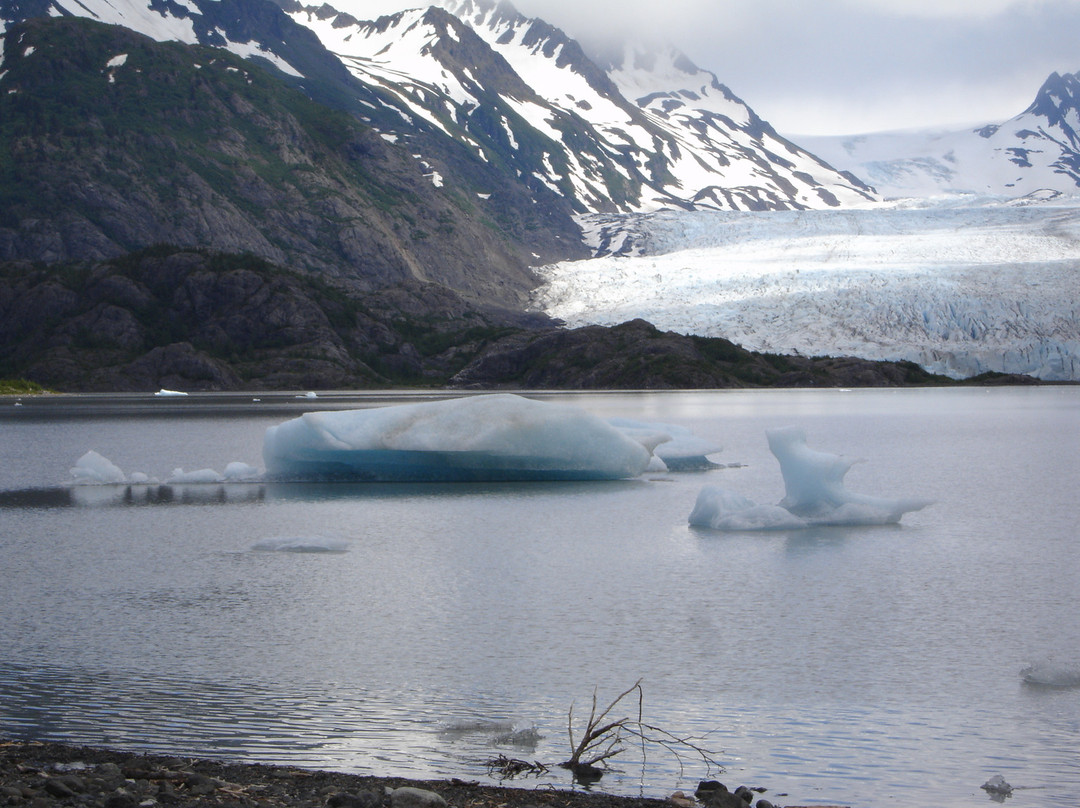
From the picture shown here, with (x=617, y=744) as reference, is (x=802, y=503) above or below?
above

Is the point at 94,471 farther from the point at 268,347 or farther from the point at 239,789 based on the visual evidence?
the point at 268,347

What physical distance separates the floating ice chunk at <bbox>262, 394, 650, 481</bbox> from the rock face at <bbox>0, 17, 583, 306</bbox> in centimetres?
8359

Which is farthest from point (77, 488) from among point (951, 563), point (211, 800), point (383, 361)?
point (383, 361)

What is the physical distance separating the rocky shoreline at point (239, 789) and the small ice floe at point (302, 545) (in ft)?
25.3

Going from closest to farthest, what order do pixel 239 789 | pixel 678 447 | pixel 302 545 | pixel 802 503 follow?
pixel 239 789, pixel 302 545, pixel 802 503, pixel 678 447

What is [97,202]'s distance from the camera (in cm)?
10162

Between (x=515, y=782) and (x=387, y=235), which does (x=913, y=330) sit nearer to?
(x=387, y=235)

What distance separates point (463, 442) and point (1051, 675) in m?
14.0

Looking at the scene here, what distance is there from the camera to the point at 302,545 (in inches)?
543

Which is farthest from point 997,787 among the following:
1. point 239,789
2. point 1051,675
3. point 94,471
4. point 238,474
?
point 94,471

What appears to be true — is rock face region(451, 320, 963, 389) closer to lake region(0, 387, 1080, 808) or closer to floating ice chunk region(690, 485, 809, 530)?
lake region(0, 387, 1080, 808)

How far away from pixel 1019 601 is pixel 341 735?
7.13 m

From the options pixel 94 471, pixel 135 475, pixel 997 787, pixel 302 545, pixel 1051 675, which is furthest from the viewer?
pixel 135 475

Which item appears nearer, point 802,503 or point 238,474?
point 802,503
